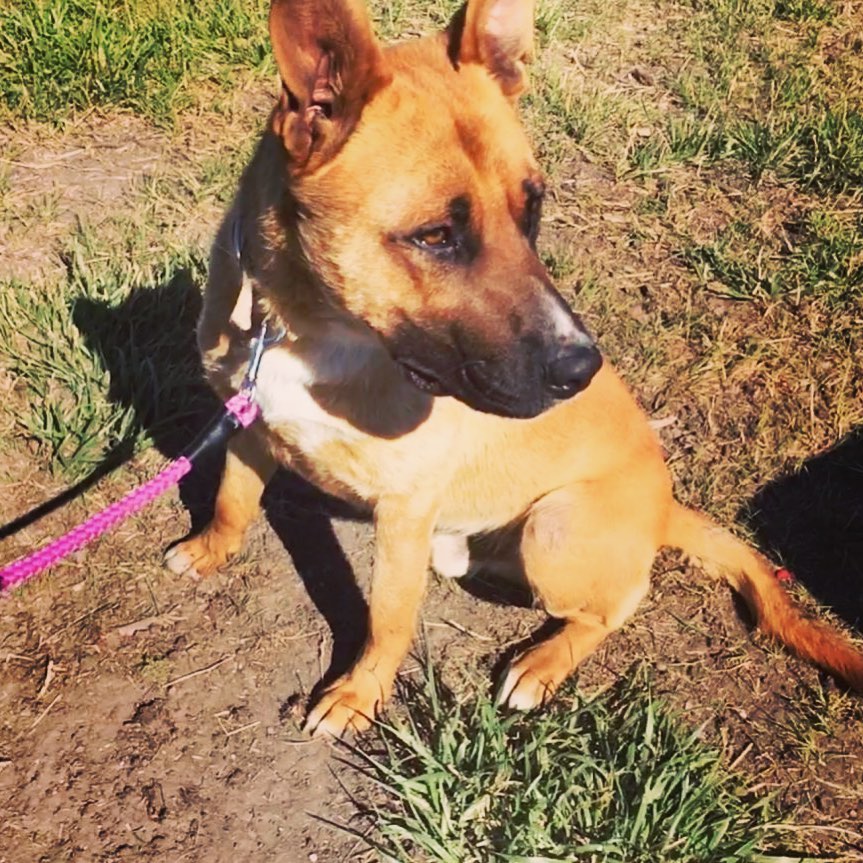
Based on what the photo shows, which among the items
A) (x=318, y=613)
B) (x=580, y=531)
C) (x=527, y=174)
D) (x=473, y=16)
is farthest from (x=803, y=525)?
(x=473, y=16)

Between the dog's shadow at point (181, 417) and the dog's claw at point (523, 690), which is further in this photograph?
the dog's shadow at point (181, 417)

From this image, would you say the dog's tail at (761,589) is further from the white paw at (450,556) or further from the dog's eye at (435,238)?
the dog's eye at (435,238)

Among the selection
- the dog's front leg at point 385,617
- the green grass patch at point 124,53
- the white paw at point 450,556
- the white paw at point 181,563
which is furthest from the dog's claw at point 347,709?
the green grass patch at point 124,53

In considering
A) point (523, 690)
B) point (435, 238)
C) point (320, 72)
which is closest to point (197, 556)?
point (523, 690)

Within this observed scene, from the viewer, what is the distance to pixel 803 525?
4016 millimetres

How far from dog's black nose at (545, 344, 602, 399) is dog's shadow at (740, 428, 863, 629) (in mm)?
1863

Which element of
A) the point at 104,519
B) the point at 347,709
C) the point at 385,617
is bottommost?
the point at 347,709

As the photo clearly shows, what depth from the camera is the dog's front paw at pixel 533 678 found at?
10.8 ft

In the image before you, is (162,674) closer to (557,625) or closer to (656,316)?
(557,625)

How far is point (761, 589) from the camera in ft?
11.4

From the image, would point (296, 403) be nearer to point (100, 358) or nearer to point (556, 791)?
point (556, 791)

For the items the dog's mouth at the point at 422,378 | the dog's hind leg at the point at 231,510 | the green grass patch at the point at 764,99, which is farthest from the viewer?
the green grass patch at the point at 764,99

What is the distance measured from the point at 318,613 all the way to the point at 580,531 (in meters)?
1.00

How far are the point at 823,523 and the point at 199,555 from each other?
2.41 metres
